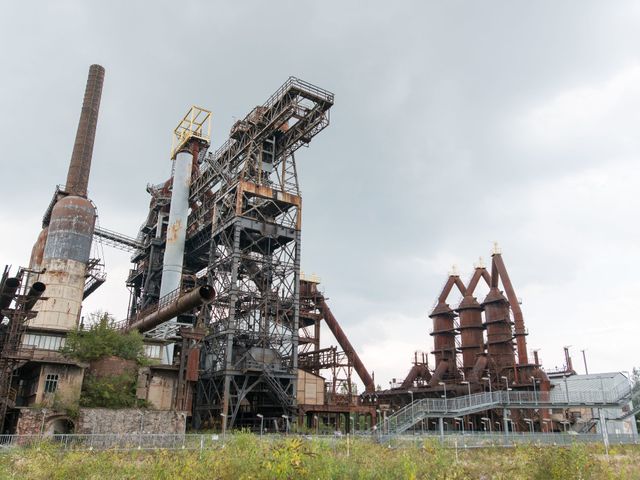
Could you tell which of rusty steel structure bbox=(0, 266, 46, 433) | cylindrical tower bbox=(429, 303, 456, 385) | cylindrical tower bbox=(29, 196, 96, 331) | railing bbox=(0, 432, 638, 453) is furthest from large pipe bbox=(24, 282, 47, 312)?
cylindrical tower bbox=(429, 303, 456, 385)

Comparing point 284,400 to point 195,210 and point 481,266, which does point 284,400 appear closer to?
point 195,210

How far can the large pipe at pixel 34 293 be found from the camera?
→ 31031 millimetres

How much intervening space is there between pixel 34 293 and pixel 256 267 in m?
16.4

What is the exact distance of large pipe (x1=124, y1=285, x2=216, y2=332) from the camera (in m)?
30.3

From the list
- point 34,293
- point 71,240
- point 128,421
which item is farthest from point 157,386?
point 71,240

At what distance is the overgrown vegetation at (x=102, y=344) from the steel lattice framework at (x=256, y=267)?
635 cm

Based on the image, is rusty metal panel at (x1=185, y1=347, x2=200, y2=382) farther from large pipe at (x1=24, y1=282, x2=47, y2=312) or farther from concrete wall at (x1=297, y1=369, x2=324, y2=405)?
concrete wall at (x1=297, y1=369, x2=324, y2=405)

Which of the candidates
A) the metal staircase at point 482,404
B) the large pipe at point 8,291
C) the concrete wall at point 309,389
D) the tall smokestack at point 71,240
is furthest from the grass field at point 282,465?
the tall smokestack at point 71,240

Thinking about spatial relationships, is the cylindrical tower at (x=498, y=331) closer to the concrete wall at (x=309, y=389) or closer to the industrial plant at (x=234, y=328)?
the industrial plant at (x=234, y=328)

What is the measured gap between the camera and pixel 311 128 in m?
41.8

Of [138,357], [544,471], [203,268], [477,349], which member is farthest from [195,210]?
[544,471]

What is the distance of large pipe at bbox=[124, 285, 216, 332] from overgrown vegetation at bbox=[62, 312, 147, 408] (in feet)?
8.26

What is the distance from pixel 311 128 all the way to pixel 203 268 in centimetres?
2078

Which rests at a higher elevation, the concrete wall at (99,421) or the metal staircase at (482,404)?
the metal staircase at (482,404)
